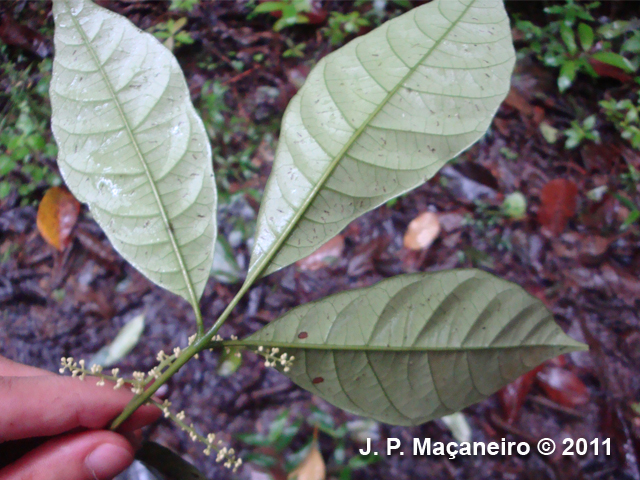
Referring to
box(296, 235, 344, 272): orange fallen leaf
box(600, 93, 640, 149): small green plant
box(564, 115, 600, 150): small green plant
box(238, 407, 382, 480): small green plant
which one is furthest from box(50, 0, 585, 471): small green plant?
box(600, 93, 640, 149): small green plant

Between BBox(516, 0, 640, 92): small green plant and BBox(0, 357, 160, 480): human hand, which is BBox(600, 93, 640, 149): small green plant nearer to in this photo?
BBox(516, 0, 640, 92): small green plant

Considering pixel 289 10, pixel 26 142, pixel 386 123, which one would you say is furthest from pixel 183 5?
pixel 386 123

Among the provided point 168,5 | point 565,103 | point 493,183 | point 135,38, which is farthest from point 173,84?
point 565,103

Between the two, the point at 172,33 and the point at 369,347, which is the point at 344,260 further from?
the point at 172,33

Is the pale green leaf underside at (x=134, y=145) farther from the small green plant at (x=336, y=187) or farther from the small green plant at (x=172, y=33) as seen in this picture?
the small green plant at (x=172, y=33)

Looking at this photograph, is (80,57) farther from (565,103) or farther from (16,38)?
(565,103)

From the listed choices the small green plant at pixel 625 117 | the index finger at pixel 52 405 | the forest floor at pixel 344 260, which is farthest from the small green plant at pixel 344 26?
the index finger at pixel 52 405
